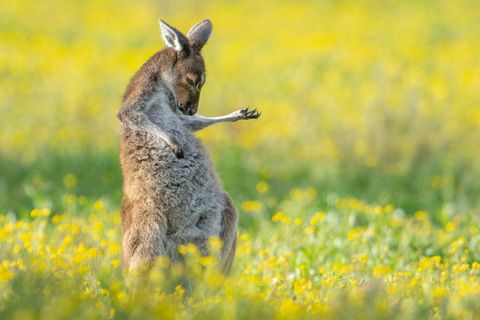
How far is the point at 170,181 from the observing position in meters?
5.27

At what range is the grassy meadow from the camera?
477cm

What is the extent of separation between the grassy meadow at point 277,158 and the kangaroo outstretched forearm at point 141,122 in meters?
0.65

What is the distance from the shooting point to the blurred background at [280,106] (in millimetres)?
10344

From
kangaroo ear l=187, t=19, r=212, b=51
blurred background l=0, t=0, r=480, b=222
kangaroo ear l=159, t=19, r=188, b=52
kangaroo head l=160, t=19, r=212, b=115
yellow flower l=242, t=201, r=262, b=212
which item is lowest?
kangaroo head l=160, t=19, r=212, b=115

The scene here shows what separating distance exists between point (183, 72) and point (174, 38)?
0.21 metres

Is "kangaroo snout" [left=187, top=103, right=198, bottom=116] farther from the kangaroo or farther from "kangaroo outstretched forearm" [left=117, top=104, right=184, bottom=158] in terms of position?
"kangaroo outstretched forearm" [left=117, top=104, right=184, bottom=158]

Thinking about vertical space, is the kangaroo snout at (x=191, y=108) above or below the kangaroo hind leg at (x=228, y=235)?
above

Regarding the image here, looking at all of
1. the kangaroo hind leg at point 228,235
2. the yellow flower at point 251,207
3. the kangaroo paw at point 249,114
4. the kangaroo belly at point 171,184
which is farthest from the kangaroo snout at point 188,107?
the yellow flower at point 251,207

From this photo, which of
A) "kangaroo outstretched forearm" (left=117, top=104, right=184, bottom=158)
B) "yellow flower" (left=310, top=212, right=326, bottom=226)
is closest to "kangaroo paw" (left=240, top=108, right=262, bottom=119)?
"kangaroo outstretched forearm" (left=117, top=104, right=184, bottom=158)

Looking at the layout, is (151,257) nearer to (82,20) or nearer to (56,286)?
(56,286)

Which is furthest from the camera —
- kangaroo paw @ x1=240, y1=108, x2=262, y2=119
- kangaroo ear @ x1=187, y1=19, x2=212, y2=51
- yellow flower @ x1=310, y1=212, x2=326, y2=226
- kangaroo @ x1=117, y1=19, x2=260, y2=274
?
yellow flower @ x1=310, y1=212, x2=326, y2=226

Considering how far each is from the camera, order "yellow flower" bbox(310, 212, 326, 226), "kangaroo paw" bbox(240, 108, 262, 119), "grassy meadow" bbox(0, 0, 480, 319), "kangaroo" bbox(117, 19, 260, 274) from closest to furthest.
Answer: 1. "grassy meadow" bbox(0, 0, 480, 319)
2. "kangaroo" bbox(117, 19, 260, 274)
3. "kangaroo paw" bbox(240, 108, 262, 119)
4. "yellow flower" bbox(310, 212, 326, 226)

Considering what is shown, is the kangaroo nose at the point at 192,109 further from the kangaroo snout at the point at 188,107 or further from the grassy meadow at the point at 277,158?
the grassy meadow at the point at 277,158

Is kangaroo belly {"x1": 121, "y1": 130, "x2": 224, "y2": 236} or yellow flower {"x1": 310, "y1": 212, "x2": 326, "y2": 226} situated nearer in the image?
kangaroo belly {"x1": 121, "y1": 130, "x2": 224, "y2": 236}
